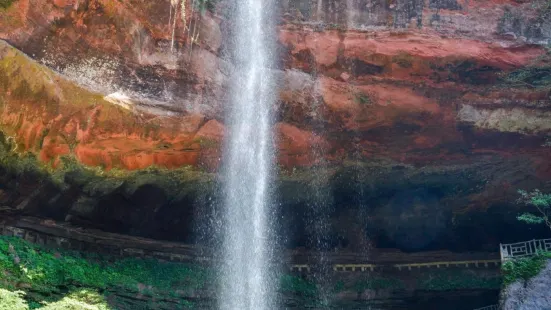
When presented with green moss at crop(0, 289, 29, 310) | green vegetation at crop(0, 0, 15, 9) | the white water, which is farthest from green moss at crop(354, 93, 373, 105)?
green moss at crop(0, 289, 29, 310)

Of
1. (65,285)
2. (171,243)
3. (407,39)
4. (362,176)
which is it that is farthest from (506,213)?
(65,285)

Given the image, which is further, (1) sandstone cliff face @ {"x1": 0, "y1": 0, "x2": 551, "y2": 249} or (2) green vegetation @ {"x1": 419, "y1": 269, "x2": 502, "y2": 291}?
(2) green vegetation @ {"x1": 419, "y1": 269, "x2": 502, "y2": 291}

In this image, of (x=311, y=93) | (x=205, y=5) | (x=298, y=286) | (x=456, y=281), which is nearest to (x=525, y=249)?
(x=456, y=281)

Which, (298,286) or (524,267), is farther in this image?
(298,286)

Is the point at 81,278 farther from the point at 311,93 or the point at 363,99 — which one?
the point at 363,99

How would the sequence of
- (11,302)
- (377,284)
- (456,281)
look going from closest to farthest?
(11,302) → (377,284) → (456,281)

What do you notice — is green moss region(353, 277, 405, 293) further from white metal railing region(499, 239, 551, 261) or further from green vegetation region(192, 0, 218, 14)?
green vegetation region(192, 0, 218, 14)

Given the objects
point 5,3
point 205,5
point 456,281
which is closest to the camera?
point 5,3
